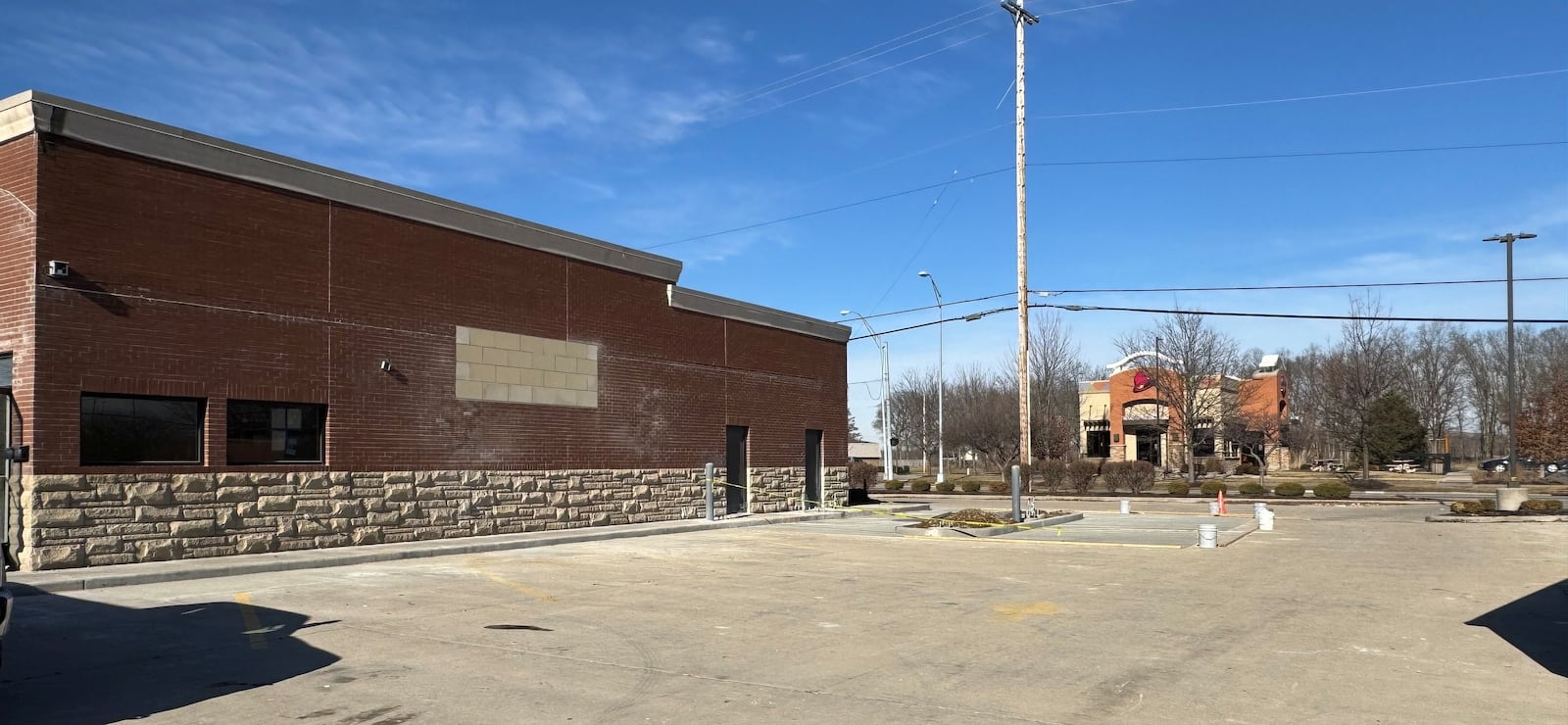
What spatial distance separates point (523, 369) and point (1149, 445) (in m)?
62.9

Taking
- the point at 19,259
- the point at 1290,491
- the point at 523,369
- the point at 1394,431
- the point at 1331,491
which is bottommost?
the point at 1290,491

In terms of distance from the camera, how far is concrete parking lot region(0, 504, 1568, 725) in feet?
24.2

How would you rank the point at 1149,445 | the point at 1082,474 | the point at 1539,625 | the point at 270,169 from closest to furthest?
the point at 1539,625 → the point at 270,169 → the point at 1082,474 → the point at 1149,445

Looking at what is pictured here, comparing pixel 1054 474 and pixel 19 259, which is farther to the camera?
pixel 1054 474

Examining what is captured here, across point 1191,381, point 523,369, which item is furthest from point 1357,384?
point 523,369

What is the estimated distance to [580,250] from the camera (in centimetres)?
2433

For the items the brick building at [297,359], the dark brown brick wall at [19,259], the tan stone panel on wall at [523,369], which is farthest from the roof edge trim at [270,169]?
the tan stone panel on wall at [523,369]

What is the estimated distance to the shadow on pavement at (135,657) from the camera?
732 cm

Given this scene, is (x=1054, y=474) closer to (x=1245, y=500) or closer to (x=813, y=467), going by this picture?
(x=1245, y=500)

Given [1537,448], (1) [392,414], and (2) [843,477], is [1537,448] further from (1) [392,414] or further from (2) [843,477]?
(1) [392,414]

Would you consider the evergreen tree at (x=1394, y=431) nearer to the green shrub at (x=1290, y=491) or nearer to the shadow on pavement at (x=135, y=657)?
the green shrub at (x=1290, y=491)

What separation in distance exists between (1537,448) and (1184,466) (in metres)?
21.8

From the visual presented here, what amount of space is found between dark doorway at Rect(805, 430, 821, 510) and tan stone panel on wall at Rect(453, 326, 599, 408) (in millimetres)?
10163

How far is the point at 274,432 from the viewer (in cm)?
1805
